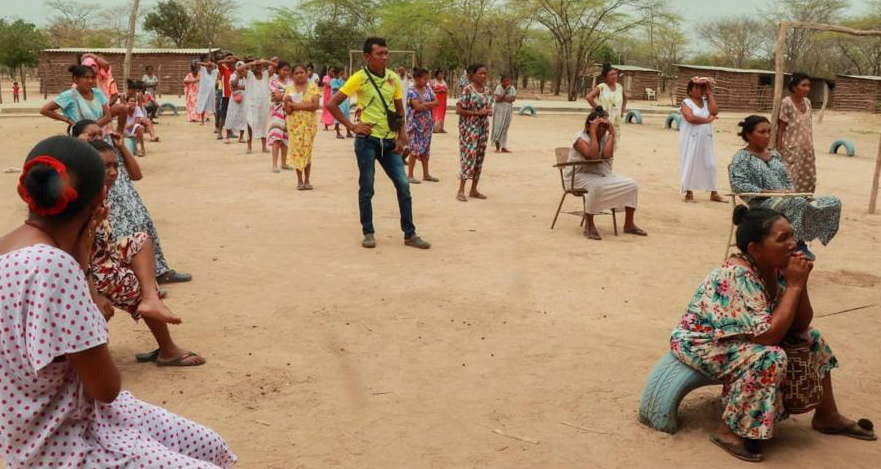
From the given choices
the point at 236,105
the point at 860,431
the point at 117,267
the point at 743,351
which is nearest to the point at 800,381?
the point at 743,351

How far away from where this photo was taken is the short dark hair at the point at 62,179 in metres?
1.88

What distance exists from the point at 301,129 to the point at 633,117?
1684 centimetres

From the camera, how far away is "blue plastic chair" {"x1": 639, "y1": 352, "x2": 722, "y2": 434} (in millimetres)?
3691

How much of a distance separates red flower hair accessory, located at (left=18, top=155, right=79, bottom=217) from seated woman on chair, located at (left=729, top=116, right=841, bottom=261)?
5.21m

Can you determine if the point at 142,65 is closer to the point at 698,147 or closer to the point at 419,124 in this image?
the point at 419,124

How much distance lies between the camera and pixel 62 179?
189 cm

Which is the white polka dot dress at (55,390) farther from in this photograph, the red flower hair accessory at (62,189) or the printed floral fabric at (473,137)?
the printed floral fabric at (473,137)

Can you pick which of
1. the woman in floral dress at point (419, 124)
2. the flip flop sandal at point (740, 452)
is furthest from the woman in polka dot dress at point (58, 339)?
the woman in floral dress at point (419, 124)

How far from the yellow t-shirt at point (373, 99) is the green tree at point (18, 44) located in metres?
32.8

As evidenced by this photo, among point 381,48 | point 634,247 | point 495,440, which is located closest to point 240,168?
point 381,48

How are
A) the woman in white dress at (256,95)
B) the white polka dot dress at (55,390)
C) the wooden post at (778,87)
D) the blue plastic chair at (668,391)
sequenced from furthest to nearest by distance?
the woman in white dress at (256,95) < the wooden post at (778,87) < the blue plastic chair at (668,391) < the white polka dot dress at (55,390)

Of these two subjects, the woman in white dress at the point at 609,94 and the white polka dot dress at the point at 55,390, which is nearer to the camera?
the white polka dot dress at the point at 55,390

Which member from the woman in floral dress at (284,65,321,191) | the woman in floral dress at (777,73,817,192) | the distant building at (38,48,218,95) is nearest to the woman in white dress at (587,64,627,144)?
the woman in floral dress at (284,65,321,191)

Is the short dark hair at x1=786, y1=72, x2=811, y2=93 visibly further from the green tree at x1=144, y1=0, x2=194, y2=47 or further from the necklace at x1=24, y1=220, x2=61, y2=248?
the green tree at x1=144, y1=0, x2=194, y2=47
